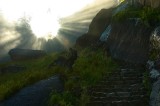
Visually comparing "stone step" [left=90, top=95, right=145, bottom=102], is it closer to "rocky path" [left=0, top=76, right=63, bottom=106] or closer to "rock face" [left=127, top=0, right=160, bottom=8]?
"rocky path" [left=0, top=76, right=63, bottom=106]

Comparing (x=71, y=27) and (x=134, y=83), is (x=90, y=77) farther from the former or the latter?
(x=71, y=27)

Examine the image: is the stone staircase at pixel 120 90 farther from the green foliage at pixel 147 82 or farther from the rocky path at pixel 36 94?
the rocky path at pixel 36 94

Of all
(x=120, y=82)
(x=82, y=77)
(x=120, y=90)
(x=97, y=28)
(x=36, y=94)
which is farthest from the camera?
(x=97, y=28)

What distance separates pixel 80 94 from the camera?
16.6 metres

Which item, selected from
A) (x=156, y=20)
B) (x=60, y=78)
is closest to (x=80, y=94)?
(x=60, y=78)

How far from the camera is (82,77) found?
61.7 feet

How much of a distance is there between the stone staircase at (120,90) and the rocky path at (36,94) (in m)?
2.99

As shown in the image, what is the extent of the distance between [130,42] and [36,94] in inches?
308

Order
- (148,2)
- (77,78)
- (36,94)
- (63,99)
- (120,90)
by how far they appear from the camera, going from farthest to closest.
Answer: (148,2)
(77,78)
(36,94)
(120,90)
(63,99)

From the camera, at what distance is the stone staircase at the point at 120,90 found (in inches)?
594

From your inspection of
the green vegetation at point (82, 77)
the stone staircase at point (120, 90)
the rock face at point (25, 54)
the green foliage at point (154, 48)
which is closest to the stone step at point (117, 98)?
the stone staircase at point (120, 90)

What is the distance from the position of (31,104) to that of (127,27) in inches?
373

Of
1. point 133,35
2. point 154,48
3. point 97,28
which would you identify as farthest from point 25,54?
point 154,48

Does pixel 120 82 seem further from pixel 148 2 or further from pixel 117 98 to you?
pixel 148 2
